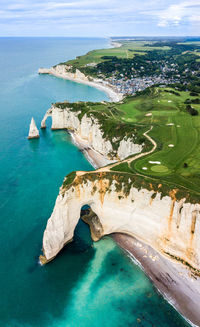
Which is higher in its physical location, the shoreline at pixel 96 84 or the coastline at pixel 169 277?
the shoreline at pixel 96 84

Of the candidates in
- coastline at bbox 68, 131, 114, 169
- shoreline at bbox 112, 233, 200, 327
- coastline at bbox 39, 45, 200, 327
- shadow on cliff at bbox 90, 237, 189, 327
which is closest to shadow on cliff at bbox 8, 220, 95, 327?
shadow on cliff at bbox 90, 237, 189, 327

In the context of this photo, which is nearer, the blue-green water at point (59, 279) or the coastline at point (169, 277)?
the blue-green water at point (59, 279)

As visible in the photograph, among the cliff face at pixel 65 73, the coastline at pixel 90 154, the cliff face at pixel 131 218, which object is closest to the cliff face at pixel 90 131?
the coastline at pixel 90 154

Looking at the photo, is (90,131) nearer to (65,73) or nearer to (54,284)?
(54,284)

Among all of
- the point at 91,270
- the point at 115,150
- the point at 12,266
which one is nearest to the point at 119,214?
the point at 91,270

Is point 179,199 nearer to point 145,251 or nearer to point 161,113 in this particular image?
point 145,251

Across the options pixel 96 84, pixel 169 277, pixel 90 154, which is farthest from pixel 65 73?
pixel 169 277

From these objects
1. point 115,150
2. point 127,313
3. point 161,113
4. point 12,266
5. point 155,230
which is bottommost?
point 127,313

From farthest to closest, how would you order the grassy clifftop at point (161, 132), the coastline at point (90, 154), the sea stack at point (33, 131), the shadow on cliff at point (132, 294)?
1. the sea stack at point (33, 131)
2. the coastline at point (90, 154)
3. the grassy clifftop at point (161, 132)
4. the shadow on cliff at point (132, 294)

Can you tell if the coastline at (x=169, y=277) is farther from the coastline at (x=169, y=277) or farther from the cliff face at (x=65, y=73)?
the cliff face at (x=65, y=73)
